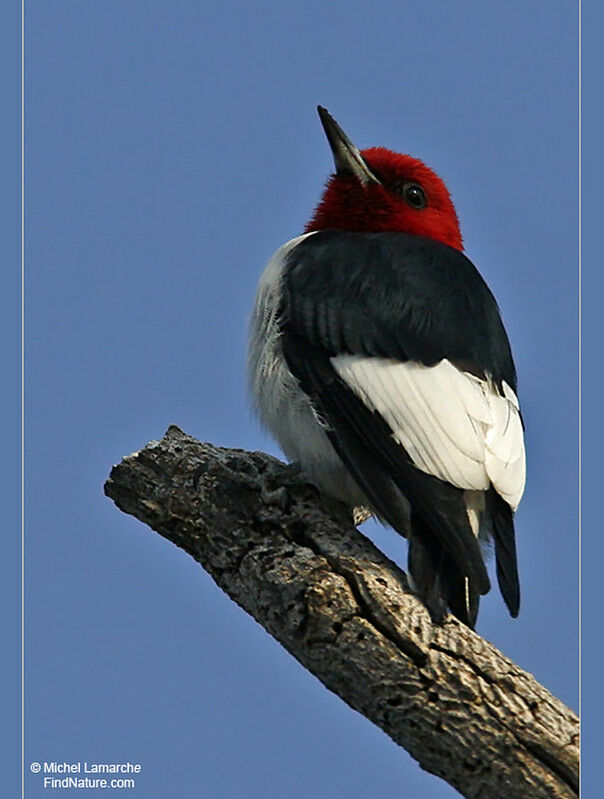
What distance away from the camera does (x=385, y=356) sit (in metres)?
4.71

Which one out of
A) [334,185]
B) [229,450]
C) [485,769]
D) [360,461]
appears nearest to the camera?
[485,769]

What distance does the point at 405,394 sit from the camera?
4570 mm

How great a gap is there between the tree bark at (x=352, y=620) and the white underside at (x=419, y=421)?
14 cm

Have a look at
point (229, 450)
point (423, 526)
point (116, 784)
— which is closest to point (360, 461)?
point (423, 526)

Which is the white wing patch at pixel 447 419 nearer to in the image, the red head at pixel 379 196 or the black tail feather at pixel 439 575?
the black tail feather at pixel 439 575

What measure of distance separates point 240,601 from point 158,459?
67 cm

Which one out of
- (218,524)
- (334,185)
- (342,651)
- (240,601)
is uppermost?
(334,185)

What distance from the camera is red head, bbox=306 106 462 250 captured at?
575 centimetres

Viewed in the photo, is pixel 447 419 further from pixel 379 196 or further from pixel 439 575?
pixel 379 196

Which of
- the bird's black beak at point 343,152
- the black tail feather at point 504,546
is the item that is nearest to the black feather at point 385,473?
the black tail feather at point 504,546

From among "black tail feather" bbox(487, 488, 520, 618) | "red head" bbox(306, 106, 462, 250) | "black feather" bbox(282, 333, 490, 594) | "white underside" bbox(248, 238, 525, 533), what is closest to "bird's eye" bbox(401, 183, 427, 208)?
"red head" bbox(306, 106, 462, 250)

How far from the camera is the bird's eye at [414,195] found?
583 cm

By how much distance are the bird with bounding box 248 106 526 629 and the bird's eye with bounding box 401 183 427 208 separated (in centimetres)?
33

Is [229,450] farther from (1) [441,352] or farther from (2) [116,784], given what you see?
(2) [116,784]
